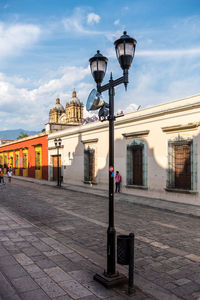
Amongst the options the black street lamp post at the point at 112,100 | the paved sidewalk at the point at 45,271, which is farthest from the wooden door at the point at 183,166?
the black street lamp post at the point at 112,100

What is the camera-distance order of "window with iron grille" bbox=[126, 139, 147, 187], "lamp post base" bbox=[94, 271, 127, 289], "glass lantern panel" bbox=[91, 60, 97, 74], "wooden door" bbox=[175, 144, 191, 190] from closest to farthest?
"lamp post base" bbox=[94, 271, 127, 289] → "glass lantern panel" bbox=[91, 60, 97, 74] → "wooden door" bbox=[175, 144, 191, 190] → "window with iron grille" bbox=[126, 139, 147, 187]

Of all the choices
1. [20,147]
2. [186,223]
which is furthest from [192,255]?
[20,147]

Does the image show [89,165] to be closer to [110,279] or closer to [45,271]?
[45,271]

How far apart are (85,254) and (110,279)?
149 cm

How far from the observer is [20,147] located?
109 ft

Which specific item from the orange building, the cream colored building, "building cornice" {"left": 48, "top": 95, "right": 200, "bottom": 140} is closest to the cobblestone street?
the cream colored building

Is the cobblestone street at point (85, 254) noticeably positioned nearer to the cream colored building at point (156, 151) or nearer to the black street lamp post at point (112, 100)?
the black street lamp post at point (112, 100)

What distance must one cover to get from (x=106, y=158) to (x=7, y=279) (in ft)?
42.6

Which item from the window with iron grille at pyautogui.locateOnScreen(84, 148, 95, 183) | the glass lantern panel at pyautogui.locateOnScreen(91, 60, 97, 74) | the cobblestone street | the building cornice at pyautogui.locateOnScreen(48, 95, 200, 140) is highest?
the building cornice at pyautogui.locateOnScreen(48, 95, 200, 140)

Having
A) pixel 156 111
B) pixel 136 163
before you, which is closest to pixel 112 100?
pixel 156 111

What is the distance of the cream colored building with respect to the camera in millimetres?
11789

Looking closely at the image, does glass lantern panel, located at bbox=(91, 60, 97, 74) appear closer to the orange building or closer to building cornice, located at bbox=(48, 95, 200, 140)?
building cornice, located at bbox=(48, 95, 200, 140)

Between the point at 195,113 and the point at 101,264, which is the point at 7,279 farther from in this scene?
the point at 195,113

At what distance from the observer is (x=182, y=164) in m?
12.3
